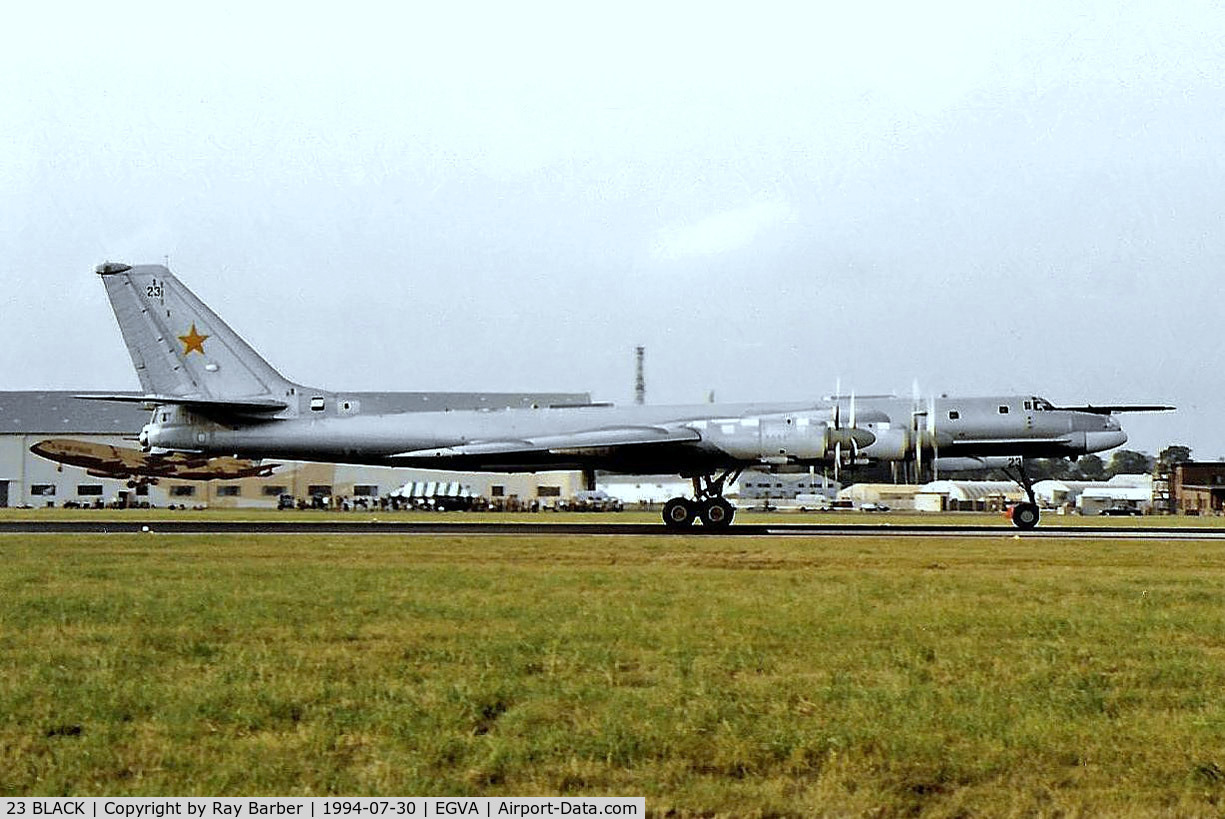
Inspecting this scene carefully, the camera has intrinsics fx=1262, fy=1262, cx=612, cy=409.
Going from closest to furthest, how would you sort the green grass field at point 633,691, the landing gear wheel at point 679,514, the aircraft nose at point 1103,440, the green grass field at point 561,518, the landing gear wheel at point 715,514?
1. the green grass field at point 633,691
2. the landing gear wheel at point 679,514
3. the landing gear wheel at point 715,514
4. the aircraft nose at point 1103,440
5. the green grass field at point 561,518

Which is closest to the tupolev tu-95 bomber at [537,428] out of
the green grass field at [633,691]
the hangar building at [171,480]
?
the green grass field at [633,691]

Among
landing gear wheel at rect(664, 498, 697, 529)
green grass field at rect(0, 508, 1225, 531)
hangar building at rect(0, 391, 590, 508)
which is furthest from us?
hangar building at rect(0, 391, 590, 508)

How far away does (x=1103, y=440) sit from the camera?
3872 centimetres

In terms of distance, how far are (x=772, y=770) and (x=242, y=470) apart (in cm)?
8230

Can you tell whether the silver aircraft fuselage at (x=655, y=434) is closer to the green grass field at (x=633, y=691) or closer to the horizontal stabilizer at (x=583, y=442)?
the horizontal stabilizer at (x=583, y=442)

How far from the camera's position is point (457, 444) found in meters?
38.4

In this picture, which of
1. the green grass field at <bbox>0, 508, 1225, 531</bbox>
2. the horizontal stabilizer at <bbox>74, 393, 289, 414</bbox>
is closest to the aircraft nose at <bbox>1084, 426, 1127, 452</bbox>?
the green grass field at <bbox>0, 508, 1225, 531</bbox>

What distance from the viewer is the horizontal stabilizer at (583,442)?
119 ft

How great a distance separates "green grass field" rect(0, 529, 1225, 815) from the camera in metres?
6.78

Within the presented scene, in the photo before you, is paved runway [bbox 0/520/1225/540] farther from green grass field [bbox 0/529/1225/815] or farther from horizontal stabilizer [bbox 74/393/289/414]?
green grass field [bbox 0/529/1225/815]

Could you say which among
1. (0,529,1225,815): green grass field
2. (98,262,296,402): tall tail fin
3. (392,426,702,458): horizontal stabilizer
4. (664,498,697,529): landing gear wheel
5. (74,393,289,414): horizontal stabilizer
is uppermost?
(98,262,296,402): tall tail fin

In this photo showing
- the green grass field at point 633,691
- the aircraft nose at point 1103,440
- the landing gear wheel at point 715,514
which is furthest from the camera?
the aircraft nose at point 1103,440

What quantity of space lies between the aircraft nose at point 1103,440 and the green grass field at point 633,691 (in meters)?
21.3

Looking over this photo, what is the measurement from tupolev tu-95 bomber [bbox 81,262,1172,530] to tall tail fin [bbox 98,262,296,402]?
0.10 ft
